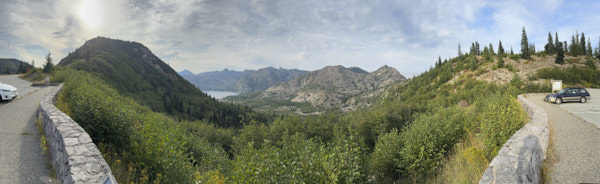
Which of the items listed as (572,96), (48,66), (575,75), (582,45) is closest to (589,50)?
(582,45)

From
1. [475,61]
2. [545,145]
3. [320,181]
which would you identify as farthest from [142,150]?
[475,61]

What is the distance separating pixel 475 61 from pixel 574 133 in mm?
80971

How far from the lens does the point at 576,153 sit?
697 cm

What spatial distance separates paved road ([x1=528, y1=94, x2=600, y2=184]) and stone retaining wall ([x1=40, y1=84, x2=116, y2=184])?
10538 millimetres

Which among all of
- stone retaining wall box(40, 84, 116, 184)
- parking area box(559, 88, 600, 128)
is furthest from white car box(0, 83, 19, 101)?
parking area box(559, 88, 600, 128)

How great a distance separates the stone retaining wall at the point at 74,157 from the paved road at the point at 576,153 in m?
10.5

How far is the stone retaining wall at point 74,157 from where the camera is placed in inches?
193

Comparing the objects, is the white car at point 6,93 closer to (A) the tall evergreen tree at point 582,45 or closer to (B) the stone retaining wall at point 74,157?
(B) the stone retaining wall at point 74,157

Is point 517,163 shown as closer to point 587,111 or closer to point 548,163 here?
point 548,163

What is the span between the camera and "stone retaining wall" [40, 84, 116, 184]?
4.90m

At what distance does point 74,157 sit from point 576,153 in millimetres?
14666

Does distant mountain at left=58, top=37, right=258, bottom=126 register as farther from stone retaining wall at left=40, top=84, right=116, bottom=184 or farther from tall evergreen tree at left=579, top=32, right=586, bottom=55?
tall evergreen tree at left=579, top=32, right=586, bottom=55

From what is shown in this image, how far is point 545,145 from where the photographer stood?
7.34 m

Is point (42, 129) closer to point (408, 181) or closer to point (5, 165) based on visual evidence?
point (5, 165)
